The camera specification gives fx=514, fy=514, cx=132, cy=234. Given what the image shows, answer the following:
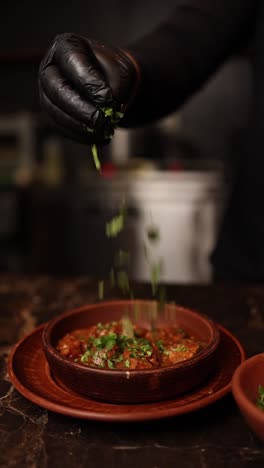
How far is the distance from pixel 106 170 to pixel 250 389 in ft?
10.7

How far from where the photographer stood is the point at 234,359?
100 centimetres

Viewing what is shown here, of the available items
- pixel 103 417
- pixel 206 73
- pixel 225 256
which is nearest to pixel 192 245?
pixel 225 256

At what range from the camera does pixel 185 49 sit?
1.68m

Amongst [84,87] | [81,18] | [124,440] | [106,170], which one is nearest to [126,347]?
[124,440]

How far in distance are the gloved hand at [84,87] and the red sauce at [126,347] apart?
0.40m

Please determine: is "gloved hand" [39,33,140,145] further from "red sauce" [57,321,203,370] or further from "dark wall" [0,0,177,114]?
"dark wall" [0,0,177,114]

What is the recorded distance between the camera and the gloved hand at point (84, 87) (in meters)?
1.02

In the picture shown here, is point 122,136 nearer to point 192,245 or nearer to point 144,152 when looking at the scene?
point 144,152

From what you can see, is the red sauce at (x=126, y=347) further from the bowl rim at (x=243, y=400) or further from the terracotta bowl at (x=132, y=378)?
the bowl rim at (x=243, y=400)

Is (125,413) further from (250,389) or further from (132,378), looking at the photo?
(250,389)

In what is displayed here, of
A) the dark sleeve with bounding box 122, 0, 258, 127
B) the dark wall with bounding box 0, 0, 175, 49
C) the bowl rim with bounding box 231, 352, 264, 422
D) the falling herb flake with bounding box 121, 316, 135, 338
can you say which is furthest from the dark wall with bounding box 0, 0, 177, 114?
the bowl rim with bounding box 231, 352, 264, 422

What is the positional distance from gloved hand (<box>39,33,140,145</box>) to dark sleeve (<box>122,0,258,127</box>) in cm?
30

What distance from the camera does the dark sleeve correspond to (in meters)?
1.50

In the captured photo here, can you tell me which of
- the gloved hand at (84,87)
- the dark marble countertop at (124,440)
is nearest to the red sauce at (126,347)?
the dark marble countertop at (124,440)
